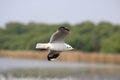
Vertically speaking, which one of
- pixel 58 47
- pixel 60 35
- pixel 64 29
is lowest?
pixel 58 47

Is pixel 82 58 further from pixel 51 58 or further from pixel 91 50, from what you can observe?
pixel 51 58

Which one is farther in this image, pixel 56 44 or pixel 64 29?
pixel 56 44

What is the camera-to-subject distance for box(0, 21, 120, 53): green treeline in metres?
53.9

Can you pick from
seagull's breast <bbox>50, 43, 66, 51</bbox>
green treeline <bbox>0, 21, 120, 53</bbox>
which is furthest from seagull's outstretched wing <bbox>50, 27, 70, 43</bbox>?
green treeline <bbox>0, 21, 120, 53</bbox>

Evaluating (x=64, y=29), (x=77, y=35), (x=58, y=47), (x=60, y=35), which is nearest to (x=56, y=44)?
(x=58, y=47)

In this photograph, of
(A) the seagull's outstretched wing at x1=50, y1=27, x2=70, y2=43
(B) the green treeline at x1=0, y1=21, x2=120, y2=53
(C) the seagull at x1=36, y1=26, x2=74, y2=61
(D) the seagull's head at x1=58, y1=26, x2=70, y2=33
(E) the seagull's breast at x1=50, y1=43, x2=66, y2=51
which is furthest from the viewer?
(B) the green treeline at x1=0, y1=21, x2=120, y2=53

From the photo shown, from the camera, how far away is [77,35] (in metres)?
59.2

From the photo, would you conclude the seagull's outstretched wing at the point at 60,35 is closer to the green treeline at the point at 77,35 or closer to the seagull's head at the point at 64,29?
the seagull's head at the point at 64,29

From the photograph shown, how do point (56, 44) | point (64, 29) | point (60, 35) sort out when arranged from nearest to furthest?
point (64, 29), point (60, 35), point (56, 44)

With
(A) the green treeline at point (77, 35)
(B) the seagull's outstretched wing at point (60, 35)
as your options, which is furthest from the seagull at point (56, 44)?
(A) the green treeline at point (77, 35)

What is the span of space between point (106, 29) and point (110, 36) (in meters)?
2.42

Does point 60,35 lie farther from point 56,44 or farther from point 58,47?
point 58,47

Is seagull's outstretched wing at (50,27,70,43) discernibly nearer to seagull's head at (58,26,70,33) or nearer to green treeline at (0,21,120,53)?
seagull's head at (58,26,70,33)

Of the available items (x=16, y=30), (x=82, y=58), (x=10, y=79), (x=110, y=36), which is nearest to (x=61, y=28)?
(x=10, y=79)
